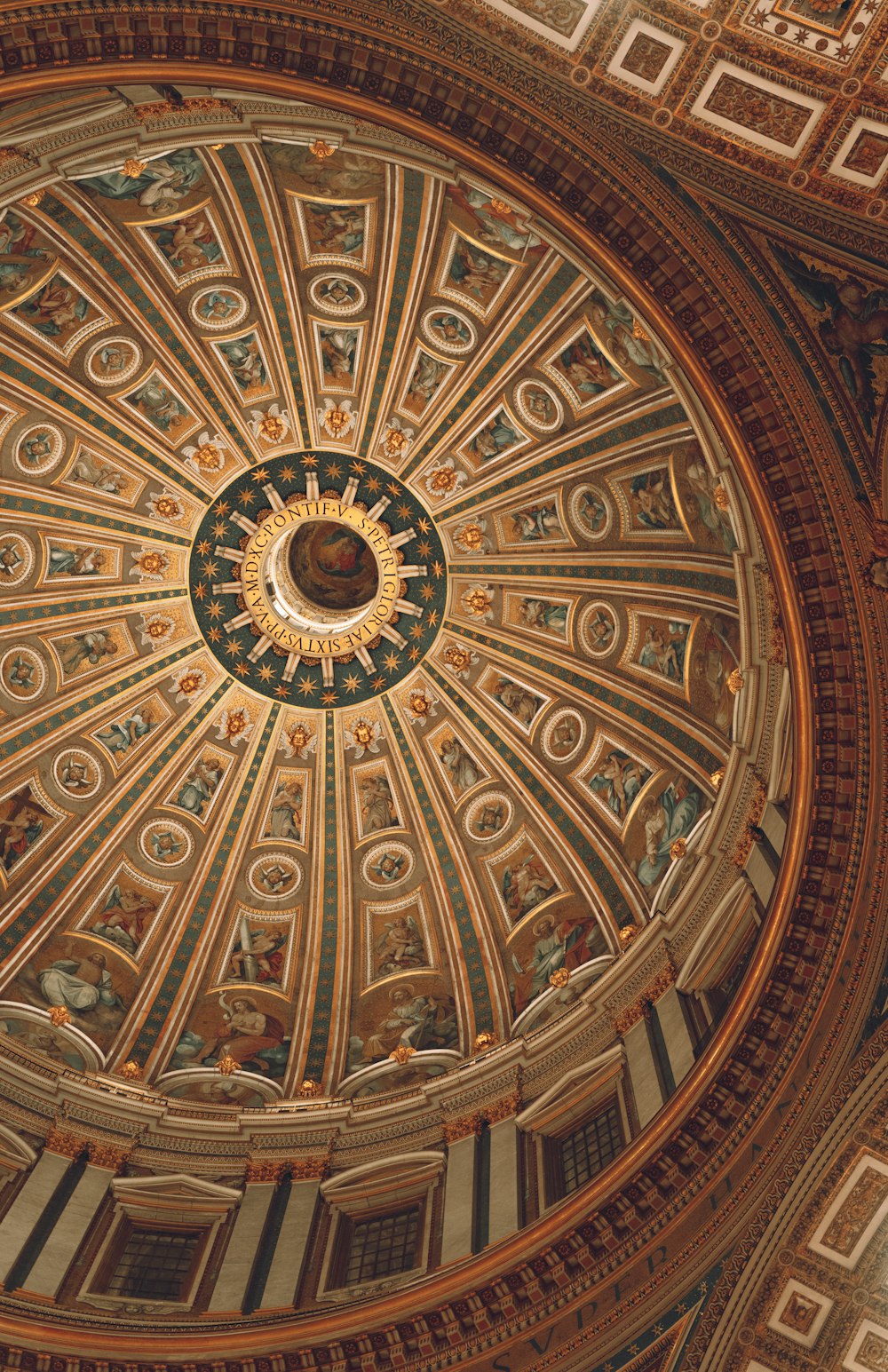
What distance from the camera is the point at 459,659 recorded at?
28375 millimetres

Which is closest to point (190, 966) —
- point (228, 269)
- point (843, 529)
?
point (228, 269)

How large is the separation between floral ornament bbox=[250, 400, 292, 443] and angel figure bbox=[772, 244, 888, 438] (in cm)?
1528

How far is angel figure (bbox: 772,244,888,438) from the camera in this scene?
1376cm

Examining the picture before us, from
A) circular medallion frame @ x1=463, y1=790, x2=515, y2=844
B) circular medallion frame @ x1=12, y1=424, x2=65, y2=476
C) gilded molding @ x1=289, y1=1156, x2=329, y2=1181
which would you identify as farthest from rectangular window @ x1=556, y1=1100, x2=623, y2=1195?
circular medallion frame @ x1=12, y1=424, x2=65, y2=476

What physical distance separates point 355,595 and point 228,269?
7736 mm

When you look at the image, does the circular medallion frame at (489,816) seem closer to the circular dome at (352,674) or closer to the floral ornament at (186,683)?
the circular dome at (352,674)

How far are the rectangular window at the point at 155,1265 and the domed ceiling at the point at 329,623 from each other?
13.1 feet

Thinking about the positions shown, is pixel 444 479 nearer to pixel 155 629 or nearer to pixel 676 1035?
pixel 155 629

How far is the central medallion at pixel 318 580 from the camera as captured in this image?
2873 cm

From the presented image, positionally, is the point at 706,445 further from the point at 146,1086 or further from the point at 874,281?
the point at 146,1086

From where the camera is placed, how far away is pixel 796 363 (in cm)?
1467

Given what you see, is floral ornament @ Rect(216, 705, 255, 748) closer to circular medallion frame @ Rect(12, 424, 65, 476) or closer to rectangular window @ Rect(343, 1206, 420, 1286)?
circular medallion frame @ Rect(12, 424, 65, 476)

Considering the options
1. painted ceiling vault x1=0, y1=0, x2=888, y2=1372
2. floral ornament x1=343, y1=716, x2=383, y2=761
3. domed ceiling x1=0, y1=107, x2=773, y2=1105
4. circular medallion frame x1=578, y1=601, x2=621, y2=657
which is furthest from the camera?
floral ornament x1=343, y1=716, x2=383, y2=761

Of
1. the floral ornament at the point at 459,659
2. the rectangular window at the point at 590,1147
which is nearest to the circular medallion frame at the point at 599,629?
the floral ornament at the point at 459,659
